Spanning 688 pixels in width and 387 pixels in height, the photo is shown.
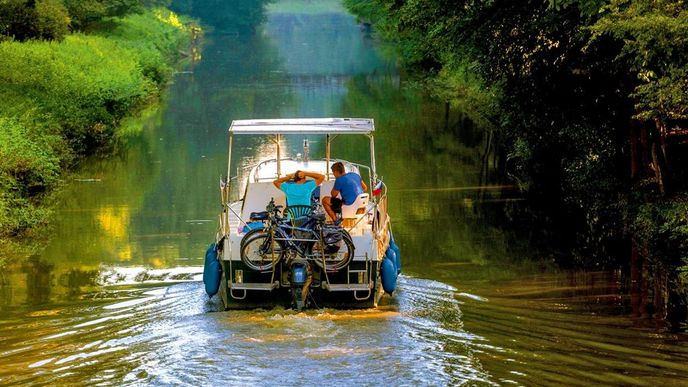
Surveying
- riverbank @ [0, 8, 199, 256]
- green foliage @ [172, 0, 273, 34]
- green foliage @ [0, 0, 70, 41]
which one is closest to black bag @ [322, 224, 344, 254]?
riverbank @ [0, 8, 199, 256]

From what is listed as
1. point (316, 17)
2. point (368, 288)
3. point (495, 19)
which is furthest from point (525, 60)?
point (316, 17)

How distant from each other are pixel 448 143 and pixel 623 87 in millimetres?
14264

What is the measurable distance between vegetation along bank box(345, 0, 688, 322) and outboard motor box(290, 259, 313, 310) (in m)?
4.62

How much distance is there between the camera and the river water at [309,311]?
13398 mm

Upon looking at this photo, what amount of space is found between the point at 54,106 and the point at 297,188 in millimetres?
16264

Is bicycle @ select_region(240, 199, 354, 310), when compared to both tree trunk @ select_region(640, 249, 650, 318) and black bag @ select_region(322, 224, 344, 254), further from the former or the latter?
tree trunk @ select_region(640, 249, 650, 318)

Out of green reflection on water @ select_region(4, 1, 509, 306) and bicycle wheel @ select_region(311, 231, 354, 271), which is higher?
green reflection on water @ select_region(4, 1, 509, 306)

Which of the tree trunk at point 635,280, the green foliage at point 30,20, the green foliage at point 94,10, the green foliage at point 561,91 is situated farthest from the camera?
the green foliage at point 94,10

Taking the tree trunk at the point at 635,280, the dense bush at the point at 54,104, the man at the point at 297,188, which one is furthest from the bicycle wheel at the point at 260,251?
the dense bush at the point at 54,104

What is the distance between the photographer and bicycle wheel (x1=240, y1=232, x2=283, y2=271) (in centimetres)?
1583

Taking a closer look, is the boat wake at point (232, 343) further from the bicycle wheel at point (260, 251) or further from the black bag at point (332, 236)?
the black bag at point (332, 236)

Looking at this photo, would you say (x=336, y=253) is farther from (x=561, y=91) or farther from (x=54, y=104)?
(x=54, y=104)

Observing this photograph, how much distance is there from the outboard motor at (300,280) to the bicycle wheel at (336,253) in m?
0.23

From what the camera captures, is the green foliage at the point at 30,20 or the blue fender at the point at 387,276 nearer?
the blue fender at the point at 387,276
